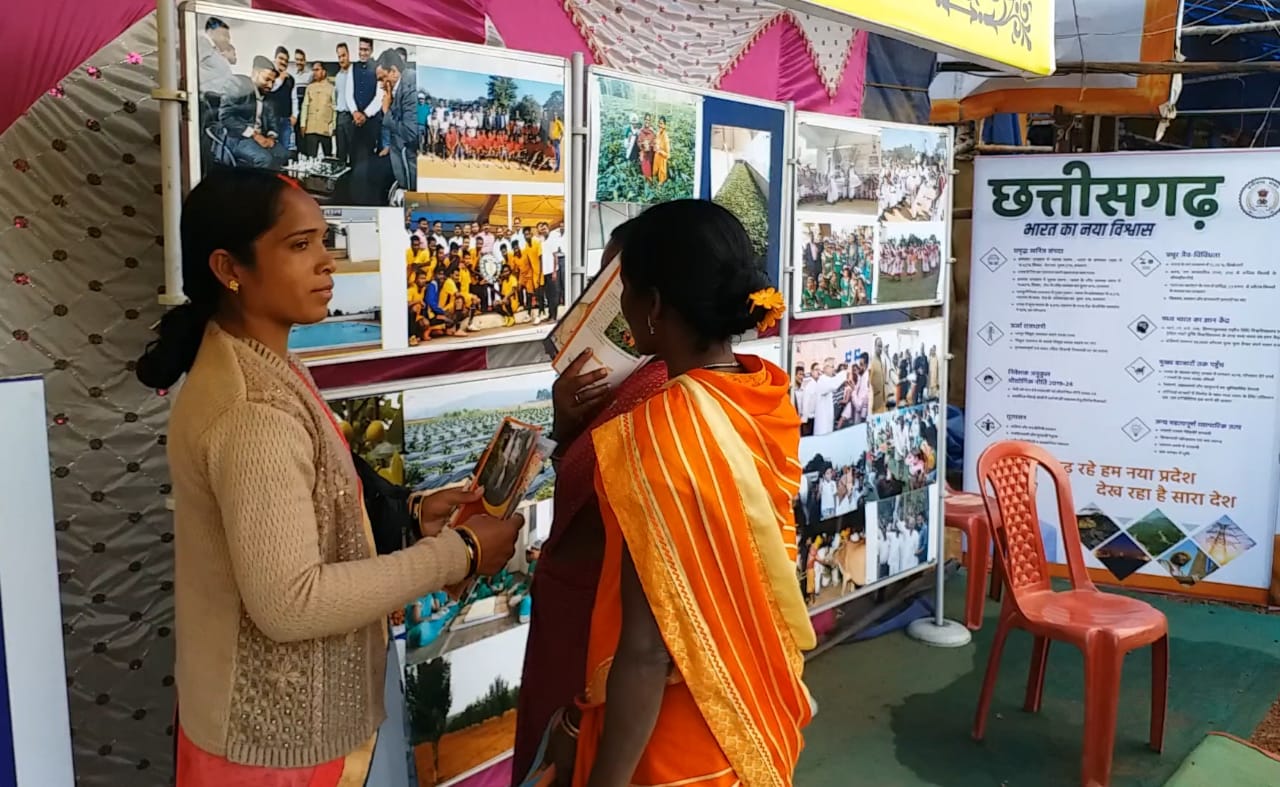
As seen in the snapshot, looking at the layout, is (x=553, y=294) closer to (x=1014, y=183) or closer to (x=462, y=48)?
(x=462, y=48)

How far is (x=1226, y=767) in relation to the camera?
3.27 m

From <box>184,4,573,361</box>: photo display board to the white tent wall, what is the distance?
0.55 feet

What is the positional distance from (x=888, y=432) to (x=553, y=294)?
1884 mm

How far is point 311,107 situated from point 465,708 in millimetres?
1444

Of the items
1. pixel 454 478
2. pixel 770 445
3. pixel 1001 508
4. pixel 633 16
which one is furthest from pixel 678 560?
pixel 1001 508

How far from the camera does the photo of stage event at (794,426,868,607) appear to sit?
3818 millimetres

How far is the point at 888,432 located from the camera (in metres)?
4.13

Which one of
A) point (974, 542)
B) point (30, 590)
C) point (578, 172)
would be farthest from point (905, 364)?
point (30, 590)

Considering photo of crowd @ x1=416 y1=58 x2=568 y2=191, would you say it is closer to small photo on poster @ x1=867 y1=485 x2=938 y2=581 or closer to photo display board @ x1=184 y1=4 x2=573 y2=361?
photo display board @ x1=184 y1=4 x2=573 y2=361

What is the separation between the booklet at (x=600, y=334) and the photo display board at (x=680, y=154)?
89cm

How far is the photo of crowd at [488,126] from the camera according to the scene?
7.71 ft

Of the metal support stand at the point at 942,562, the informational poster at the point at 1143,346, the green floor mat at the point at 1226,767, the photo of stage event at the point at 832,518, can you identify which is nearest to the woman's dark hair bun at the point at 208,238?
the photo of stage event at the point at 832,518

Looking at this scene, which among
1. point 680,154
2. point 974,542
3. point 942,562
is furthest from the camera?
point 974,542

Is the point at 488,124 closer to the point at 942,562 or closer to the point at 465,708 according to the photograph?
the point at 465,708
